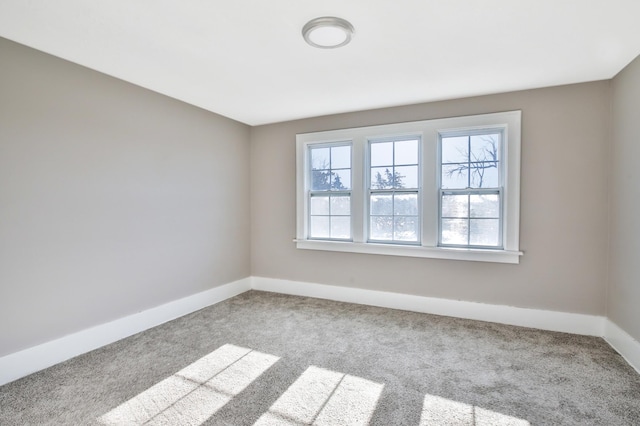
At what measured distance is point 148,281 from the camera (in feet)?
10.7

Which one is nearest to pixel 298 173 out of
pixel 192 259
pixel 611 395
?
pixel 192 259

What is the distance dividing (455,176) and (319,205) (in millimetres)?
1761

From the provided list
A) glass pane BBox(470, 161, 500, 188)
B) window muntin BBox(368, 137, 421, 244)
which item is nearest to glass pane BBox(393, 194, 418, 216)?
window muntin BBox(368, 137, 421, 244)

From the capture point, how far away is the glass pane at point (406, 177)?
3.78m

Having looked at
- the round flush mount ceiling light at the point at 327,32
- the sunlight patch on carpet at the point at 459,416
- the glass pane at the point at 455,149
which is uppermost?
the round flush mount ceiling light at the point at 327,32

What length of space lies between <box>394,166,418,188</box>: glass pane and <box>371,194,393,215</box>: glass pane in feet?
0.66

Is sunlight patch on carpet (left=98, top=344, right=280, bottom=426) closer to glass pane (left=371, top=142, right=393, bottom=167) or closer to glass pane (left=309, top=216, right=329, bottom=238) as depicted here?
glass pane (left=309, top=216, right=329, bottom=238)

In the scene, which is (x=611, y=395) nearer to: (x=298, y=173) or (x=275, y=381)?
(x=275, y=381)

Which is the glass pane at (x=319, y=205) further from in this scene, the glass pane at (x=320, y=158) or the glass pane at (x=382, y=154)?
the glass pane at (x=382, y=154)

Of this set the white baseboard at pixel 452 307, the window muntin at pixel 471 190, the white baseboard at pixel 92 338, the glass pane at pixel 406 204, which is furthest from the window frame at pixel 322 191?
the white baseboard at pixel 92 338

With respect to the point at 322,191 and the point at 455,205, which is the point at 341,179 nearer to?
the point at 322,191

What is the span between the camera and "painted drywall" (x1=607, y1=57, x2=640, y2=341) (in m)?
2.49

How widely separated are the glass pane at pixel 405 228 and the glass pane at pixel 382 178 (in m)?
0.45

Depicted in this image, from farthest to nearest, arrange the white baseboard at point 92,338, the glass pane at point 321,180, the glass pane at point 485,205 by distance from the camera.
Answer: the glass pane at point 321,180 → the glass pane at point 485,205 → the white baseboard at point 92,338
